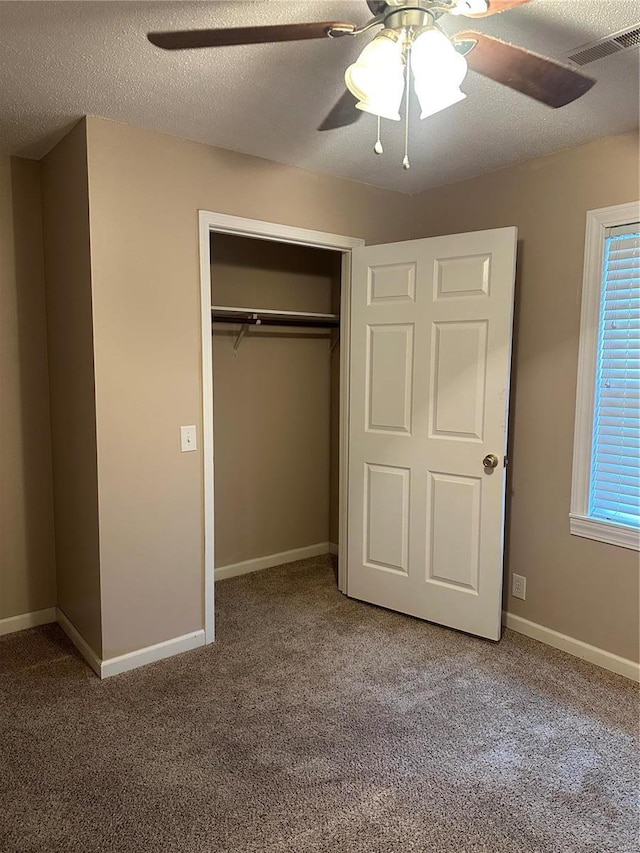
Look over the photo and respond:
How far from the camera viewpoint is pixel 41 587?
3.12 metres

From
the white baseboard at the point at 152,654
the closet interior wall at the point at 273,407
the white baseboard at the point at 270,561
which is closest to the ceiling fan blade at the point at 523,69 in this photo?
the closet interior wall at the point at 273,407

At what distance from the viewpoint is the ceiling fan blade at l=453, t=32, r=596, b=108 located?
1.42 metres

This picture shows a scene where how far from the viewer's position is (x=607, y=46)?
1809 mm

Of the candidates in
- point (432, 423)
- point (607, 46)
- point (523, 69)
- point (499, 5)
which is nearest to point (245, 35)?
point (499, 5)

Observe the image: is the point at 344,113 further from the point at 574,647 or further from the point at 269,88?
the point at 574,647

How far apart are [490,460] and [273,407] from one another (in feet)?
5.05

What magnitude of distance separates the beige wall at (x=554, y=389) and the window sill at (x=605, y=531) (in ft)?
0.10

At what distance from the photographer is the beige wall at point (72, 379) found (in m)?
2.50

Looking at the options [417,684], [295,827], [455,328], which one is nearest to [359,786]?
[295,827]

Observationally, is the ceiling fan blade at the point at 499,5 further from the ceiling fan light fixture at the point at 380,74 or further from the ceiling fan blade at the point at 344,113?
the ceiling fan blade at the point at 344,113

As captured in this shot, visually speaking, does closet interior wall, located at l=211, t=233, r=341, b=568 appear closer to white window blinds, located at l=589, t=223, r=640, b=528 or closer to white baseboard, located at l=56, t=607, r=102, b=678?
white baseboard, located at l=56, t=607, r=102, b=678

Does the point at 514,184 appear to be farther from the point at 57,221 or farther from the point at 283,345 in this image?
the point at 57,221

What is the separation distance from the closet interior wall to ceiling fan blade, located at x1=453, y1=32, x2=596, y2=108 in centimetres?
212

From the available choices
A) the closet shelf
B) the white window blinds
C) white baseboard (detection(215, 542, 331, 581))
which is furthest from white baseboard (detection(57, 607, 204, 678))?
the white window blinds
